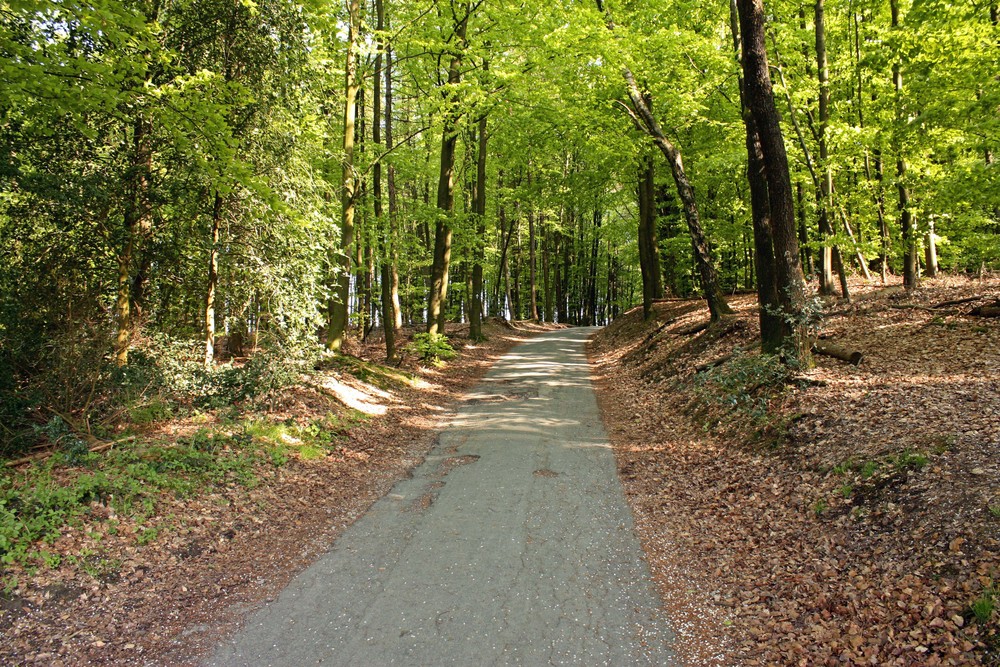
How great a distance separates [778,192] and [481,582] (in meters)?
7.80

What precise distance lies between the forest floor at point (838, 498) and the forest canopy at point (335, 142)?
195 cm

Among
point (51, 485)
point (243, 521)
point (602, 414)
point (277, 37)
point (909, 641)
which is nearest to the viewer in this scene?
point (909, 641)

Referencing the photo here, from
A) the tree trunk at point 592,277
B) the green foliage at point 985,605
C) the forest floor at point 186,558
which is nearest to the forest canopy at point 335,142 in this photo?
the forest floor at point 186,558

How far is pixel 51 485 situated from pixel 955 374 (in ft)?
36.4

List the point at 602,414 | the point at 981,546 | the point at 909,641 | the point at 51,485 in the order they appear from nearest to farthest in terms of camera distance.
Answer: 1. the point at 909,641
2. the point at 981,546
3. the point at 51,485
4. the point at 602,414

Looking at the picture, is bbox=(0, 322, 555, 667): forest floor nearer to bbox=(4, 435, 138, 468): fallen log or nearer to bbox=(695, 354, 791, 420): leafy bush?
bbox=(4, 435, 138, 468): fallen log

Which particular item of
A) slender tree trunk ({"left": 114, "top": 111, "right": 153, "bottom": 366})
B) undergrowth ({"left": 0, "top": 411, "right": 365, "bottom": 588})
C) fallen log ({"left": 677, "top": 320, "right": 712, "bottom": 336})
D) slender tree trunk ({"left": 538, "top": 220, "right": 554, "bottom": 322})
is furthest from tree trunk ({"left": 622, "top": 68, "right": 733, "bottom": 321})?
slender tree trunk ({"left": 538, "top": 220, "right": 554, "bottom": 322})

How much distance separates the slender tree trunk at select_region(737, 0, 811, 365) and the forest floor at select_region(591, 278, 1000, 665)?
2.47 ft

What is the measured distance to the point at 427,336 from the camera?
54.6 feet

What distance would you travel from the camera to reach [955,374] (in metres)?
7.31

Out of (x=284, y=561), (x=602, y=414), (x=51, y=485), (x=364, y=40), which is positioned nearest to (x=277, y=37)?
(x=364, y=40)

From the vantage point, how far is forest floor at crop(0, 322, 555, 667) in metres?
4.14

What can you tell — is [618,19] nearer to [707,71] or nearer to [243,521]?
[707,71]

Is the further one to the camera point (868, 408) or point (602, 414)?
point (602, 414)
